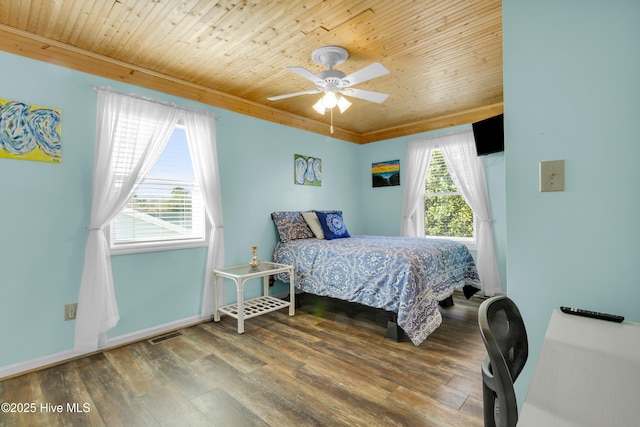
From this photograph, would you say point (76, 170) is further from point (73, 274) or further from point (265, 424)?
point (265, 424)

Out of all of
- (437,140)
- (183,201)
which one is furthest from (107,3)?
(437,140)

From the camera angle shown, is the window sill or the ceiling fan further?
the window sill

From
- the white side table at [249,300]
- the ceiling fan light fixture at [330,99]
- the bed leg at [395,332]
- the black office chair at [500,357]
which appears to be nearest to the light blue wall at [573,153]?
the black office chair at [500,357]

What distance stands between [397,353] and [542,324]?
1.34 metres

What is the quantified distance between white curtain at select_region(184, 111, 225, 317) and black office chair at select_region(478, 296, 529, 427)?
9.39ft

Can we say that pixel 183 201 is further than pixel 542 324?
Yes

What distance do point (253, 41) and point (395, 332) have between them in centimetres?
272

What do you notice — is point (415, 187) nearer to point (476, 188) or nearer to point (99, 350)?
point (476, 188)

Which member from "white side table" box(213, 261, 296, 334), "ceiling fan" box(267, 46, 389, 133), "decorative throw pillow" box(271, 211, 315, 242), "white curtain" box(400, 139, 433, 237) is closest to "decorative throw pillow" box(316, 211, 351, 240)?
"decorative throw pillow" box(271, 211, 315, 242)

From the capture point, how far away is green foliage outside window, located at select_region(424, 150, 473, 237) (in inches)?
172

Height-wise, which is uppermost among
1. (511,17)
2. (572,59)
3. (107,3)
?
(107,3)

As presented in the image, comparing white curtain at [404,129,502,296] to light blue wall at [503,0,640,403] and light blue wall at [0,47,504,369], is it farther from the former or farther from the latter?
light blue wall at [503,0,640,403]

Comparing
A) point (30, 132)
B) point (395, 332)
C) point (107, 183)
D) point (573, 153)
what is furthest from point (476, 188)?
point (30, 132)

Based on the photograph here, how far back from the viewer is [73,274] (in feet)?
8.02
